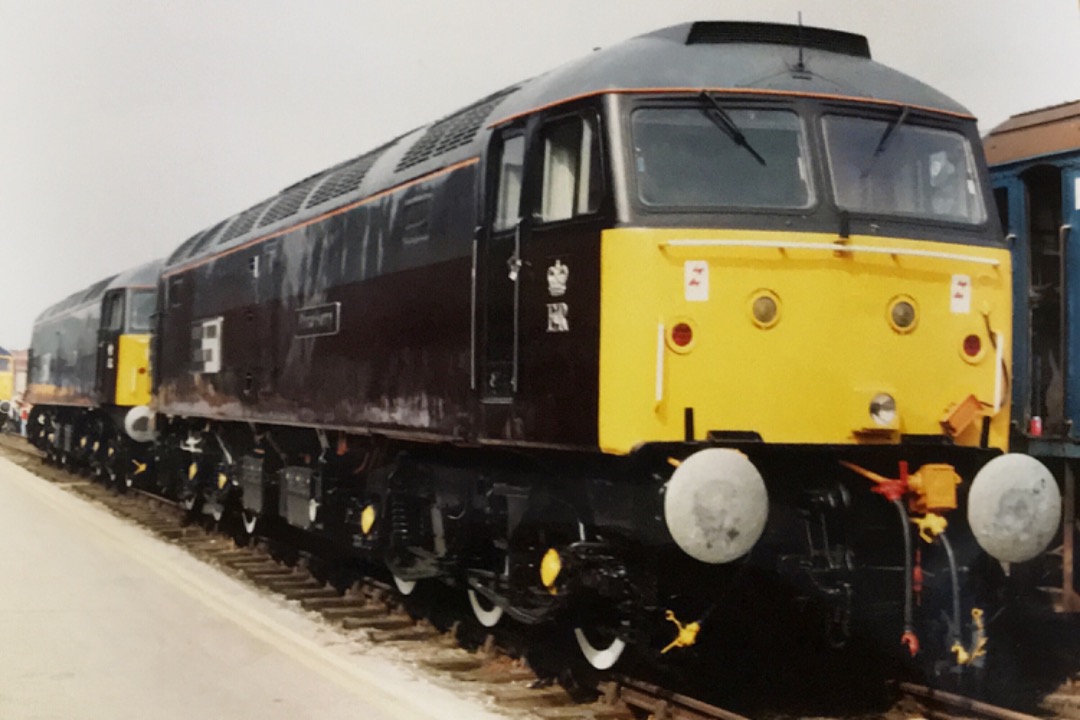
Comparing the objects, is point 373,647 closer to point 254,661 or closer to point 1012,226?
point 254,661

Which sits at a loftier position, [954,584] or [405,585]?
[954,584]

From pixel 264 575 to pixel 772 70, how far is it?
281 inches

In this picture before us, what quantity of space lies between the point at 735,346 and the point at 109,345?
1645cm

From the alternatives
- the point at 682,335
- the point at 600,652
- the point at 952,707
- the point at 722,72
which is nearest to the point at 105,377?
the point at 600,652

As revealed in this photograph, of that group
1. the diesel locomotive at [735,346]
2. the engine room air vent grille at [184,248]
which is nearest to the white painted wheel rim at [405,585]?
the diesel locomotive at [735,346]

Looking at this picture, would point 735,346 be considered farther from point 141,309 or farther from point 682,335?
point 141,309

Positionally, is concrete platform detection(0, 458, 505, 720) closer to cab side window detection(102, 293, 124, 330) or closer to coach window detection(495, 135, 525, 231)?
coach window detection(495, 135, 525, 231)

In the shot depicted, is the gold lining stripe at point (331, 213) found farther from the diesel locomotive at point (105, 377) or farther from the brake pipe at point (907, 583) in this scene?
the brake pipe at point (907, 583)

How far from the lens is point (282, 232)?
11953 millimetres

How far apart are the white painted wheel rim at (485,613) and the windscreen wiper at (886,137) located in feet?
12.5

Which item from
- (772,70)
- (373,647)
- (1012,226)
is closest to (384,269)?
(373,647)

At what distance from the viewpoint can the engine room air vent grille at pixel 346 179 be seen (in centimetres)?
1043

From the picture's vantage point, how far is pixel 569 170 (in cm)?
694

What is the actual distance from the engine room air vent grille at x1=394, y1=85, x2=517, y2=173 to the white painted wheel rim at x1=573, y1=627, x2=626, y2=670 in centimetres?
323
